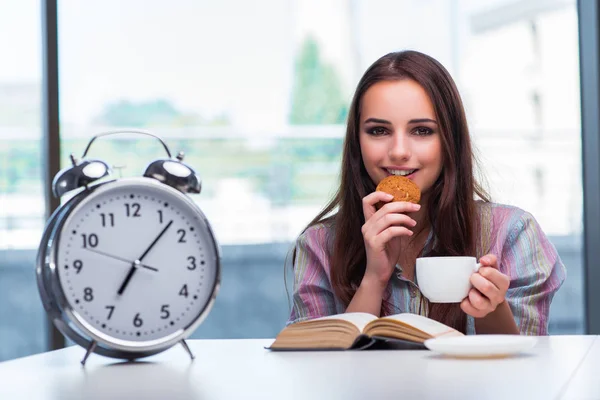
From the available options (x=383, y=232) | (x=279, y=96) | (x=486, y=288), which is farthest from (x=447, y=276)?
(x=279, y=96)

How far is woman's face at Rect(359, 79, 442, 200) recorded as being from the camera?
176 centimetres

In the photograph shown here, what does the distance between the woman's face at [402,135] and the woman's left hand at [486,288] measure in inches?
19.1

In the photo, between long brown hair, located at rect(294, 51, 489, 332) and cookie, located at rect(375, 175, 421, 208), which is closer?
cookie, located at rect(375, 175, 421, 208)

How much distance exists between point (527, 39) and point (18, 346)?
4542mm

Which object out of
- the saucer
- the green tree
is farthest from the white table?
the green tree

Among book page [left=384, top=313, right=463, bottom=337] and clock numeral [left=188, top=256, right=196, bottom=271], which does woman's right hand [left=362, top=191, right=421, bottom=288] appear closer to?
book page [left=384, top=313, right=463, bottom=337]

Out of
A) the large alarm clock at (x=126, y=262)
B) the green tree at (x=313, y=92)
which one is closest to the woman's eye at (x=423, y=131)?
the large alarm clock at (x=126, y=262)

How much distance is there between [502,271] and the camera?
1782 mm

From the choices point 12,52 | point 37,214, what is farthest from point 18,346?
point 12,52

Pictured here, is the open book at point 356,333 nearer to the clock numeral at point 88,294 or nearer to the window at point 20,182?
the clock numeral at point 88,294

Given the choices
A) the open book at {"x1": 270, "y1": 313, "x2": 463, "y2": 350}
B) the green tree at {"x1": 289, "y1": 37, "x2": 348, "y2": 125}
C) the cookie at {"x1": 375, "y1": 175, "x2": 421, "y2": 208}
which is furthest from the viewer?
the green tree at {"x1": 289, "y1": 37, "x2": 348, "y2": 125}

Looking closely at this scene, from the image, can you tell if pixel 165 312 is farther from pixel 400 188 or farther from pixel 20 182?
pixel 20 182

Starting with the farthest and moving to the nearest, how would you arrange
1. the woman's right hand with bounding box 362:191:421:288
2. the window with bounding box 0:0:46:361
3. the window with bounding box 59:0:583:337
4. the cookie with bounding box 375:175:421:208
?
the window with bounding box 59:0:583:337
the window with bounding box 0:0:46:361
the cookie with bounding box 375:175:421:208
the woman's right hand with bounding box 362:191:421:288

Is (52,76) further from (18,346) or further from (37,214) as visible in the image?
(18,346)
